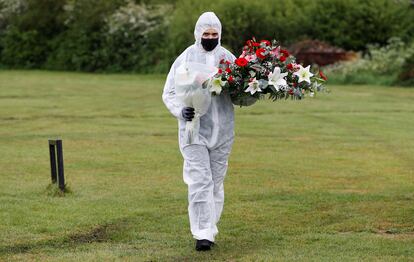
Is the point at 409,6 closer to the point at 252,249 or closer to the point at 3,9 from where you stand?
the point at 3,9

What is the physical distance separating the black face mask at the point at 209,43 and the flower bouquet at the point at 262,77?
0.19m

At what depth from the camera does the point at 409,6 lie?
152 ft

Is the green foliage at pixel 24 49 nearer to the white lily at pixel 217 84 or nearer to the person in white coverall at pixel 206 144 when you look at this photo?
the person in white coverall at pixel 206 144

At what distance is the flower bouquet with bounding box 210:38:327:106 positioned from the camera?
377 inches

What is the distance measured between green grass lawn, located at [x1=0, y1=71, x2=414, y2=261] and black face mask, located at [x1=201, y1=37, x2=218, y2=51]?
1.88m

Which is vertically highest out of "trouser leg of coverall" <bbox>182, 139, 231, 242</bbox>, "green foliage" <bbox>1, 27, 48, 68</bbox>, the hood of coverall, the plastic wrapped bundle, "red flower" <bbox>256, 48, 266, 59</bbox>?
the hood of coverall

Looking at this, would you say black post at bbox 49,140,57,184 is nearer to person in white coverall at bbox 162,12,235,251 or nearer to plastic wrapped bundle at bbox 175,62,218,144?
person in white coverall at bbox 162,12,235,251

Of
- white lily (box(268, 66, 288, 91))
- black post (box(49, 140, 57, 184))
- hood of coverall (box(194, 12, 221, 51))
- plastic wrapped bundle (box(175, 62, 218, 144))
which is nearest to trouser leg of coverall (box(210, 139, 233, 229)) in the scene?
plastic wrapped bundle (box(175, 62, 218, 144))

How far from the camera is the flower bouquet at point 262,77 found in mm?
9586

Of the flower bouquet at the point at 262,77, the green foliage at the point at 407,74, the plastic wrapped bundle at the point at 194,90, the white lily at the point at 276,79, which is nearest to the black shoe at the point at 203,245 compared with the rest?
the plastic wrapped bundle at the point at 194,90

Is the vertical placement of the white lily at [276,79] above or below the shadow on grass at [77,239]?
above

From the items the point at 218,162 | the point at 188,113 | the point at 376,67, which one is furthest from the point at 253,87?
the point at 376,67

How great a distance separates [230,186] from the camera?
14.4 m

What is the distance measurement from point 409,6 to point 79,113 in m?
23.9
